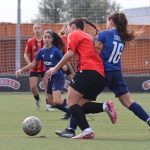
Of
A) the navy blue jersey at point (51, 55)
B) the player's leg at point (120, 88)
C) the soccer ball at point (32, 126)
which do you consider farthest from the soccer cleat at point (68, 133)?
the navy blue jersey at point (51, 55)

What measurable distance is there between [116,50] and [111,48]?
97 mm

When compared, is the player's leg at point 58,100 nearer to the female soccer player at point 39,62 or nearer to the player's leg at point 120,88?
the female soccer player at point 39,62

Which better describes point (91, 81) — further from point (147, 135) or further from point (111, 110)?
point (147, 135)

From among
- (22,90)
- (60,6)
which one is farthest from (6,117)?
(60,6)

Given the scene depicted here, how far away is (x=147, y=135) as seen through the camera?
9828 millimetres

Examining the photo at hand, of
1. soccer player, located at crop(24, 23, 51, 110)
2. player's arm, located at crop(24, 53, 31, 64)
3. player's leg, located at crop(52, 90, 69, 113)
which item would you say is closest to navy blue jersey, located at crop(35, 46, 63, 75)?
player's leg, located at crop(52, 90, 69, 113)

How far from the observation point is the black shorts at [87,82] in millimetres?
9211

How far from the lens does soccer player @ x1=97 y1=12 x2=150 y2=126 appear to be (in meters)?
9.46

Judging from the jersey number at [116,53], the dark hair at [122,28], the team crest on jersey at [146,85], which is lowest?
the team crest on jersey at [146,85]

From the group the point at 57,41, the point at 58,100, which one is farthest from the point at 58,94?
the point at 57,41

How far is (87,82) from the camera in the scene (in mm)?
9227

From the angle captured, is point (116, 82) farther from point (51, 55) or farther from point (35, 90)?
point (35, 90)

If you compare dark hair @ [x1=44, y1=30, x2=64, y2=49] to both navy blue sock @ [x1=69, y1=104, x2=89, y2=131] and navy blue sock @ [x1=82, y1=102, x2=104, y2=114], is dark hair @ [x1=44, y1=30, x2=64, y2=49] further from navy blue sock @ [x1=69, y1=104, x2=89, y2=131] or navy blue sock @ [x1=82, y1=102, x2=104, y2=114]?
navy blue sock @ [x1=69, y1=104, x2=89, y2=131]

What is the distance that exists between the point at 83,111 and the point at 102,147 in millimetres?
1323
